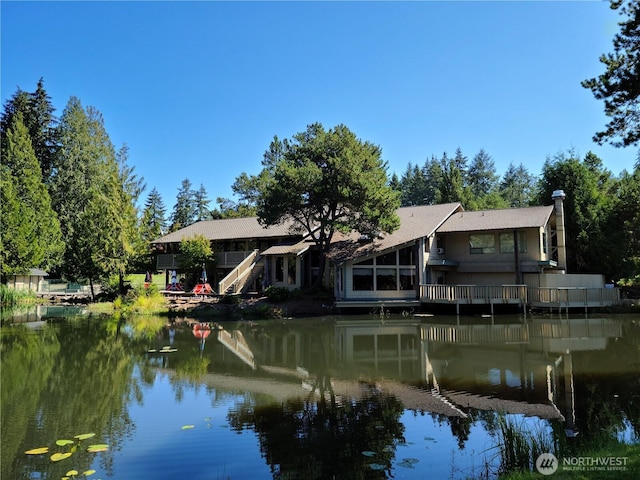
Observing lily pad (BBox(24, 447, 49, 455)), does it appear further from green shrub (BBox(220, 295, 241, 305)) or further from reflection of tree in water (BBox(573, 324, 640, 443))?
green shrub (BBox(220, 295, 241, 305))

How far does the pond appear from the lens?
5.94 metres

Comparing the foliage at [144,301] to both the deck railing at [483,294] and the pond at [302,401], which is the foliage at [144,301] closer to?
the pond at [302,401]

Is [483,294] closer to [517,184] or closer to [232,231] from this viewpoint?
[232,231]

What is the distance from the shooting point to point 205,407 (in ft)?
27.6

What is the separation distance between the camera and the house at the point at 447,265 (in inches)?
950

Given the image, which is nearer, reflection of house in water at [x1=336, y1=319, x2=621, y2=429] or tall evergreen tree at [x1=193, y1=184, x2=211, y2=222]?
reflection of house in water at [x1=336, y1=319, x2=621, y2=429]

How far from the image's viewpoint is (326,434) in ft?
22.4

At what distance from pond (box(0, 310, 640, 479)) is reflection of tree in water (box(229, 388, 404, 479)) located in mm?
29

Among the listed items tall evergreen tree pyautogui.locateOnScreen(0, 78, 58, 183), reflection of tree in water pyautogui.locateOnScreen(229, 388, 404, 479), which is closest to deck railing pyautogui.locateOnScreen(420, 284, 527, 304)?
reflection of tree in water pyautogui.locateOnScreen(229, 388, 404, 479)

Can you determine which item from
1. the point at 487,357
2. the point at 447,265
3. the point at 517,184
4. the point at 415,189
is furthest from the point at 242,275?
the point at 517,184

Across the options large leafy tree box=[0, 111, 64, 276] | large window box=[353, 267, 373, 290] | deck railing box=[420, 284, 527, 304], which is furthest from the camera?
large leafy tree box=[0, 111, 64, 276]

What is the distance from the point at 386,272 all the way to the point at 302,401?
17851 mm

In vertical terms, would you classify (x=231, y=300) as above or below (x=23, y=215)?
below

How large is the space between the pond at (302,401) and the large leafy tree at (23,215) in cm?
2006
